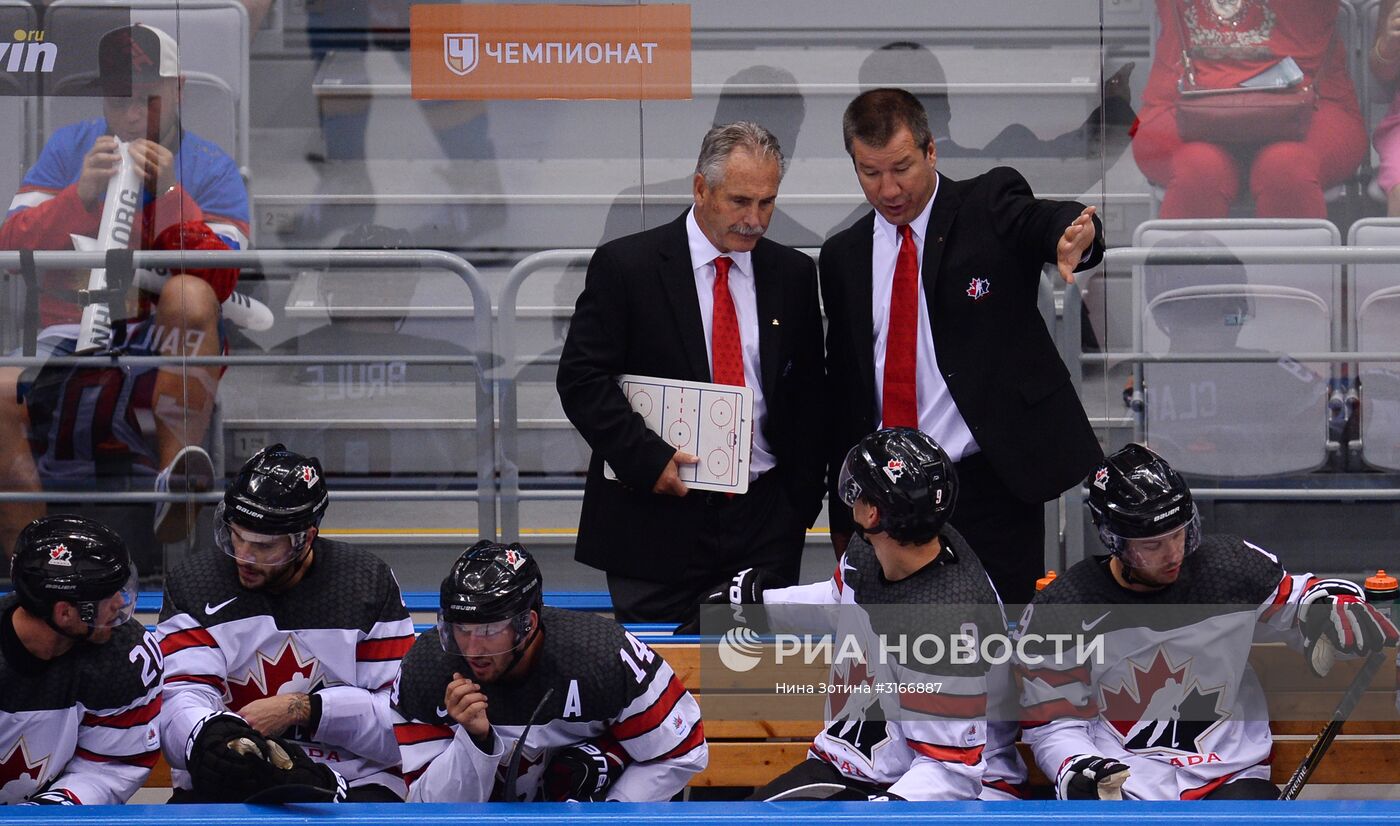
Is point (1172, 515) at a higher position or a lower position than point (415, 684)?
higher

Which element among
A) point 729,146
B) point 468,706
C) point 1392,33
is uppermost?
point 1392,33

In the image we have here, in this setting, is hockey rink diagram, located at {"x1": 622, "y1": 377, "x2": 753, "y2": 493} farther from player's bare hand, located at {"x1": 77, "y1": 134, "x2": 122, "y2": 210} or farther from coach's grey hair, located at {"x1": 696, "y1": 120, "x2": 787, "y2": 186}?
player's bare hand, located at {"x1": 77, "y1": 134, "x2": 122, "y2": 210}

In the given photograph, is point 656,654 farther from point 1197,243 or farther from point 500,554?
point 1197,243

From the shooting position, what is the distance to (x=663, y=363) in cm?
368

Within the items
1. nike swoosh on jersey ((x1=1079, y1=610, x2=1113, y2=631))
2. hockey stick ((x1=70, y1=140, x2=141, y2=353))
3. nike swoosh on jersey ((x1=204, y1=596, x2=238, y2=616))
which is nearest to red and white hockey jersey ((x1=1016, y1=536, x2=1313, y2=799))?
nike swoosh on jersey ((x1=1079, y1=610, x2=1113, y2=631))

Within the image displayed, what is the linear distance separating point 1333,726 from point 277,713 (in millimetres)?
2229

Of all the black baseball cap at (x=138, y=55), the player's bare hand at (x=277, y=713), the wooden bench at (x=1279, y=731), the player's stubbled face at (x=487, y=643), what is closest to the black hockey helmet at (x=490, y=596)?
the player's stubbled face at (x=487, y=643)

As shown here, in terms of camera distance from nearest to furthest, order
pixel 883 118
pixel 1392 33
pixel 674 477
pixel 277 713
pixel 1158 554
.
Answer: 1. pixel 1158 554
2. pixel 277 713
3. pixel 883 118
4. pixel 674 477
5. pixel 1392 33

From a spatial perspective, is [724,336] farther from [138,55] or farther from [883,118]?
[138,55]

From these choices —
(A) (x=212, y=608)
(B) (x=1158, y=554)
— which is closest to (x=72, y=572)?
(A) (x=212, y=608)

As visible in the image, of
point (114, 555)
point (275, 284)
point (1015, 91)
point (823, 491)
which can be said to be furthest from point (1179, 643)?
point (275, 284)

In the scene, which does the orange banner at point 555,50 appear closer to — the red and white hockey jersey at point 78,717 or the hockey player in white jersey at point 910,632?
the hockey player in white jersey at point 910,632

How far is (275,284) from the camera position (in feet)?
14.7

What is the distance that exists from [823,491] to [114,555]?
63.8 inches
